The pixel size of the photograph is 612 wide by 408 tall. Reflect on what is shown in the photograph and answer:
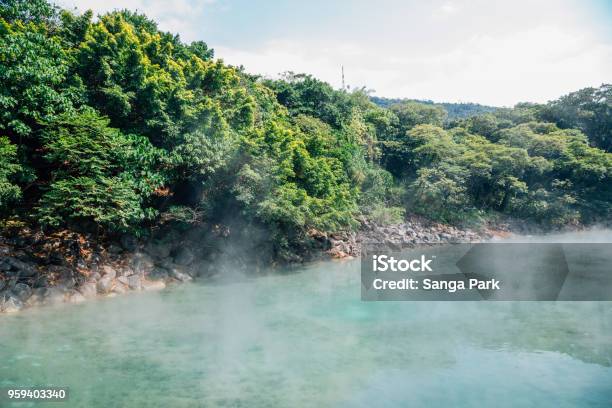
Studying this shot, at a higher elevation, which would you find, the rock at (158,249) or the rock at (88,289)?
the rock at (158,249)

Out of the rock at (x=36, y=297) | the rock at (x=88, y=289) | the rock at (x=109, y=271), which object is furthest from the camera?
the rock at (x=109, y=271)

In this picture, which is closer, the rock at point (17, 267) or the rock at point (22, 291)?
the rock at point (22, 291)

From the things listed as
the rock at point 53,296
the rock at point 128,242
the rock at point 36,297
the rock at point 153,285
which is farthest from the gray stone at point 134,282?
the rock at point 36,297

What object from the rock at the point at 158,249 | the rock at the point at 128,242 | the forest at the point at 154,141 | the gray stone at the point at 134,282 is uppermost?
the forest at the point at 154,141

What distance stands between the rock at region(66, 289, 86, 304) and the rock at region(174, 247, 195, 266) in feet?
14.4

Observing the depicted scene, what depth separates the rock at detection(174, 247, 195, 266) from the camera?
1794 cm

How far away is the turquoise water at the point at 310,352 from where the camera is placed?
7.94 m

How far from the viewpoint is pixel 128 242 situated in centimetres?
1677

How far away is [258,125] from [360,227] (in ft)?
31.6

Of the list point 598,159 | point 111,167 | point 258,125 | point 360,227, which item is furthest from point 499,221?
point 111,167

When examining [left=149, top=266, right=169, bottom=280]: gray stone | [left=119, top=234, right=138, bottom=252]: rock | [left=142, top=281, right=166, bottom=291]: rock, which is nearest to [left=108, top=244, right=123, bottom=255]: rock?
[left=119, top=234, right=138, bottom=252]: rock

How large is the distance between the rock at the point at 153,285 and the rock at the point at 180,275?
0.81 m

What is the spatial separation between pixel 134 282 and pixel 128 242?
185 centimetres

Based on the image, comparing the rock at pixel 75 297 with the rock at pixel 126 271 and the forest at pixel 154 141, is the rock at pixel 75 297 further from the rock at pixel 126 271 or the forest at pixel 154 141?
the forest at pixel 154 141
